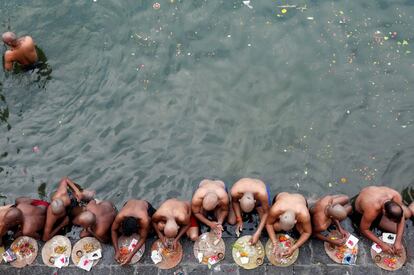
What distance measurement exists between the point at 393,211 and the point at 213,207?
3117mm

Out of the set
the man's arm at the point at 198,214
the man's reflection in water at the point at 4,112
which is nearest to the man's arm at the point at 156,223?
the man's arm at the point at 198,214

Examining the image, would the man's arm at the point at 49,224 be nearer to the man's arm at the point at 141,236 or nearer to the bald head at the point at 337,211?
the man's arm at the point at 141,236

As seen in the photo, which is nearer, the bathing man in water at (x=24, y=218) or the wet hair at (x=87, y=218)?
the wet hair at (x=87, y=218)

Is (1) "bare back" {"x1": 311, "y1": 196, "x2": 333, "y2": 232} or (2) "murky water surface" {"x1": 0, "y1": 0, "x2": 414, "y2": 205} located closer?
(1) "bare back" {"x1": 311, "y1": 196, "x2": 333, "y2": 232}

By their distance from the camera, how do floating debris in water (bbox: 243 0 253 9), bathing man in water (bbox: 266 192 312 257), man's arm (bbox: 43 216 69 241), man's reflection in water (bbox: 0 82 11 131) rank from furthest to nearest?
1. floating debris in water (bbox: 243 0 253 9)
2. man's reflection in water (bbox: 0 82 11 131)
3. man's arm (bbox: 43 216 69 241)
4. bathing man in water (bbox: 266 192 312 257)

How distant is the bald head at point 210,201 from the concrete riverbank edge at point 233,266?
94cm

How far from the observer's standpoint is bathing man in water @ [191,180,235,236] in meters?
8.01

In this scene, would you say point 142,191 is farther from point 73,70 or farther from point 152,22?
point 152,22

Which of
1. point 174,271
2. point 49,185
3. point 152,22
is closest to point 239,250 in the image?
point 174,271

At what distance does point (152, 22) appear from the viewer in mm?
11180

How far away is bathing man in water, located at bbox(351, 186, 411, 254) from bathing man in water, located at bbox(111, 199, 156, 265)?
13.3 feet

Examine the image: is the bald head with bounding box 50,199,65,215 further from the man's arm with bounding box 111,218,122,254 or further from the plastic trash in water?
the plastic trash in water

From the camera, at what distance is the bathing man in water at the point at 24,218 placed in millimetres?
8141

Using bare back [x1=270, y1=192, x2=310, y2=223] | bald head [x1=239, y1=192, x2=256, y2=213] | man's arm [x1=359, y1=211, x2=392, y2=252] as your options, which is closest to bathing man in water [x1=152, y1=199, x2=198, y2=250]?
bald head [x1=239, y1=192, x2=256, y2=213]
